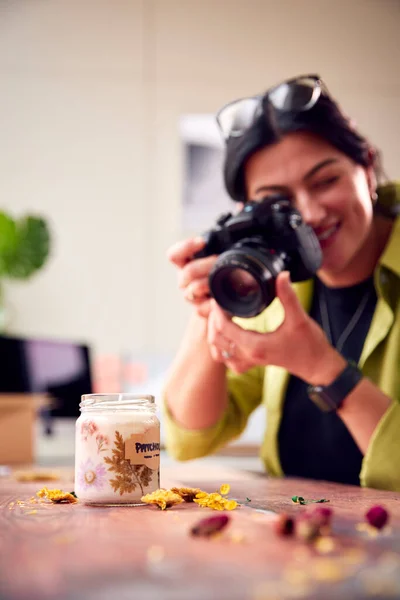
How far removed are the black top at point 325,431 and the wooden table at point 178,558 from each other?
48 centimetres

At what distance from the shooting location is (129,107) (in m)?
2.63

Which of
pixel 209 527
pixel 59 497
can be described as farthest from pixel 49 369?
pixel 209 527

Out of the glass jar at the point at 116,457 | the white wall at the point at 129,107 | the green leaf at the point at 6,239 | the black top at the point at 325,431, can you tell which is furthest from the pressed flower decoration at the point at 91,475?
the white wall at the point at 129,107

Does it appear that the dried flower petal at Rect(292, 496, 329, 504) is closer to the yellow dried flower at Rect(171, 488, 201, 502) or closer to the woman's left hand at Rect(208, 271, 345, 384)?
the yellow dried flower at Rect(171, 488, 201, 502)

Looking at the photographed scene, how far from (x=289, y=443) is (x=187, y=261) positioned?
0.32 metres

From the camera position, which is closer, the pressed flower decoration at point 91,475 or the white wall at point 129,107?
the pressed flower decoration at point 91,475

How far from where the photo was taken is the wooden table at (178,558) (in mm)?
254

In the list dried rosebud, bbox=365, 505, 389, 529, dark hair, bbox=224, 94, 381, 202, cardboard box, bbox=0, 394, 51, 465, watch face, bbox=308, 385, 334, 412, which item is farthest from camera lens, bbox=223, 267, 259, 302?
cardboard box, bbox=0, 394, 51, 465

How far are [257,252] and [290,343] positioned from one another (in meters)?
0.12

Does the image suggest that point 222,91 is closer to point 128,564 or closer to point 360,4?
point 360,4

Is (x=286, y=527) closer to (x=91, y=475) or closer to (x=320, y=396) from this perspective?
(x=91, y=475)

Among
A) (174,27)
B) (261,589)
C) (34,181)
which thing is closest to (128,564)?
(261,589)

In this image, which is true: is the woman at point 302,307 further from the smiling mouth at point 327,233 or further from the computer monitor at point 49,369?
the computer monitor at point 49,369

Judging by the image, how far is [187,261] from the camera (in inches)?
36.2
